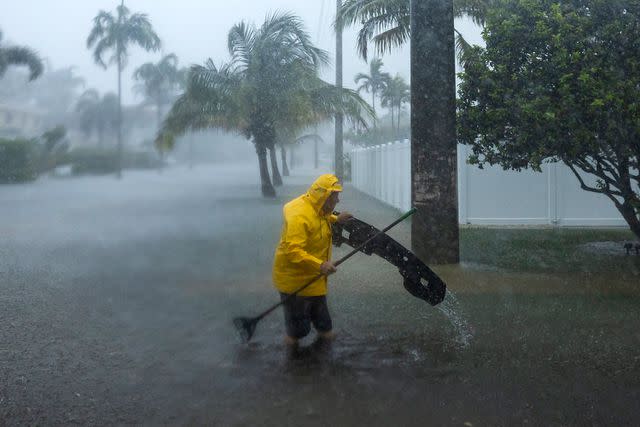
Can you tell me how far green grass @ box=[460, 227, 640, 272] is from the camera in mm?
A: 9625

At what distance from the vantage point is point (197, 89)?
2028 cm

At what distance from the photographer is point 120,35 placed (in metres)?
10.2

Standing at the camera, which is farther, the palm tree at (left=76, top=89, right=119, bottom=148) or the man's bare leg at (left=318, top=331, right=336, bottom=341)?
the palm tree at (left=76, top=89, right=119, bottom=148)

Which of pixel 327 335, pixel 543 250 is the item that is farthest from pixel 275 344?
pixel 543 250

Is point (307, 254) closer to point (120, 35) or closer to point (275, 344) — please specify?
point (275, 344)

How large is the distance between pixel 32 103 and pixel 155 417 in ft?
18.1

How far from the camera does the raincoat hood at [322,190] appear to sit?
526cm

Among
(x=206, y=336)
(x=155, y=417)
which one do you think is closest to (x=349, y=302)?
(x=206, y=336)

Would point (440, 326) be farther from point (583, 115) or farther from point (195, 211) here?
point (195, 211)

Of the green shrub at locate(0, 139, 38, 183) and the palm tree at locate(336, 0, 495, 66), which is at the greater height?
the palm tree at locate(336, 0, 495, 66)

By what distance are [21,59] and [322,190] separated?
480 cm

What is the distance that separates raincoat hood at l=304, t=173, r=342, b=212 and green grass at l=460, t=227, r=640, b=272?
4.81 meters

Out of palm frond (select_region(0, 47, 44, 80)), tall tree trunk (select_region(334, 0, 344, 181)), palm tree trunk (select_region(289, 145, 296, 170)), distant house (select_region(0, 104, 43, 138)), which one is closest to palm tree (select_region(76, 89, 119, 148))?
distant house (select_region(0, 104, 43, 138))

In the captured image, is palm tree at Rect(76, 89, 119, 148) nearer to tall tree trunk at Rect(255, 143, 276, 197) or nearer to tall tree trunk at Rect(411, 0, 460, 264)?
tall tree trunk at Rect(411, 0, 460, 264)
